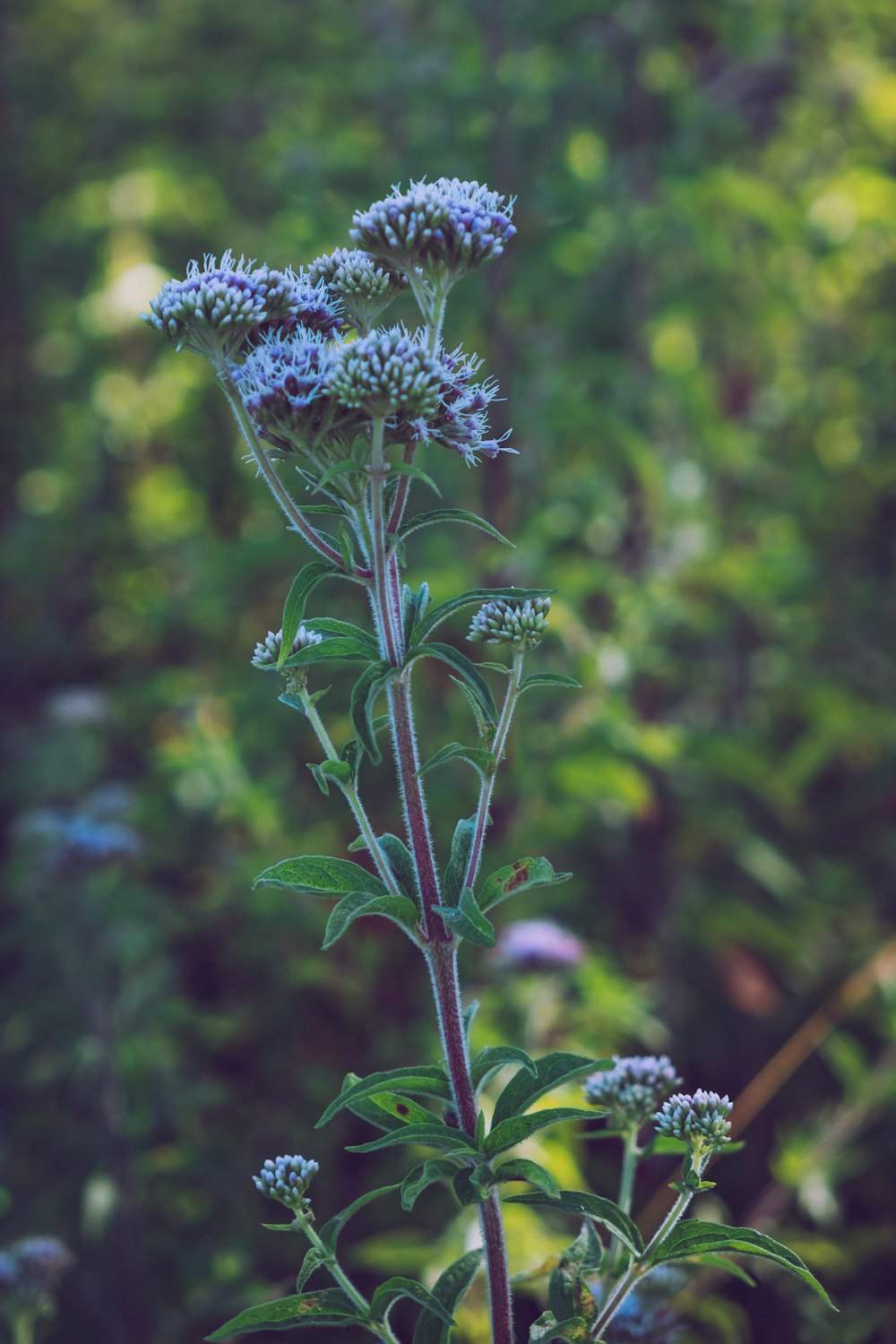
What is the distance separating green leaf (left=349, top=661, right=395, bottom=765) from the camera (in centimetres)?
105

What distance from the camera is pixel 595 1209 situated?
3.43ft

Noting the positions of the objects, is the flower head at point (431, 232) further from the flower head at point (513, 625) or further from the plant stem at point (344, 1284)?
the plant stem at point (344, 1284)

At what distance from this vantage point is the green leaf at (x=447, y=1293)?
112cm

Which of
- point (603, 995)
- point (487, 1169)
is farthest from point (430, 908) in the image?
point (603, 995)

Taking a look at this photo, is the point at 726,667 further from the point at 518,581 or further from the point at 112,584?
the point at 112,584

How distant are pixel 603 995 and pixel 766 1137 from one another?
111 cm

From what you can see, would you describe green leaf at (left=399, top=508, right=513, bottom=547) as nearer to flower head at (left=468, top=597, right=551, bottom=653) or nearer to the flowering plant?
the flowering plant

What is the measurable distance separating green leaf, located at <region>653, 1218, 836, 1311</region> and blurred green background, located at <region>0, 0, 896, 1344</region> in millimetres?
780

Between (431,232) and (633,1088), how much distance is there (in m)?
0.92

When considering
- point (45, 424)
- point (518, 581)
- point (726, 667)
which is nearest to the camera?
point (518, 581)

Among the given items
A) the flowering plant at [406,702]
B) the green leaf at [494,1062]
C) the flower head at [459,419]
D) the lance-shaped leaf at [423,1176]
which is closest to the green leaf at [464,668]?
the flowering plant at [406,702]

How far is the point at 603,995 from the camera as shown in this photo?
2389mm

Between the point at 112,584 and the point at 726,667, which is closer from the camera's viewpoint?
the point at 726,667

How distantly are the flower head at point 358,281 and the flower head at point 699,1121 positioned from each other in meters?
0.82
